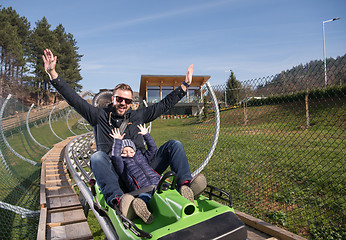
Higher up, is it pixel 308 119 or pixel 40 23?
pixel 40 23

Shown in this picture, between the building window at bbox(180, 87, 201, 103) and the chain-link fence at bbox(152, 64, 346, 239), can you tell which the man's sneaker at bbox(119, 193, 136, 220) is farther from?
the building window at bbox(180, 87, 201, 103)

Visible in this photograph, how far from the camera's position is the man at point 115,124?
2.75 metres

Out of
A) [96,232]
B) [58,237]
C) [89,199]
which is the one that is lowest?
[96,232]

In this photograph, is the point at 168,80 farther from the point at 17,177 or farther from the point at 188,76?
the point at 188,76

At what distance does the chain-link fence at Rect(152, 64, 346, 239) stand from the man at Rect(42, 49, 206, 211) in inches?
57.7

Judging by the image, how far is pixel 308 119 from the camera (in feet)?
15.6

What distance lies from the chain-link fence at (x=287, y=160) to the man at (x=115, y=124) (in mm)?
1464

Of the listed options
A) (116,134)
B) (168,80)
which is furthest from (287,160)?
(168,80)

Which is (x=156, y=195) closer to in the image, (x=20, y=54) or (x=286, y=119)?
(x=286, y=119)

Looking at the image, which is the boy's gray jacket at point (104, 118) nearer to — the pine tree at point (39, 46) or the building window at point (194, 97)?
the building window at point (194, 97)

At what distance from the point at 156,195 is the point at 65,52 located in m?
43.9

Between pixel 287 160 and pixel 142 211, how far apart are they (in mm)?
4520

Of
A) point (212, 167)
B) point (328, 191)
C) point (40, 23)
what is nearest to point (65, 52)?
point (40, 23)

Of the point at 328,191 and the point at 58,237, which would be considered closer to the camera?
the point at 58,237
